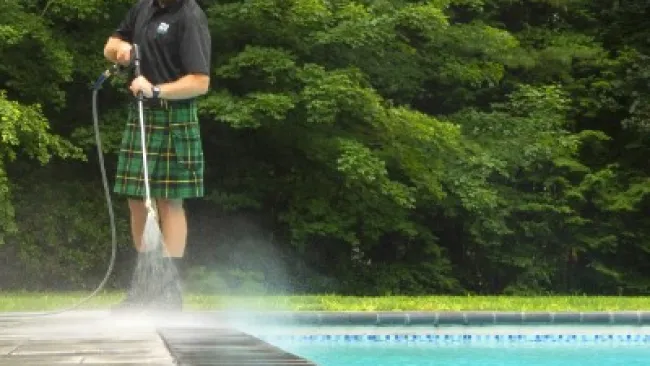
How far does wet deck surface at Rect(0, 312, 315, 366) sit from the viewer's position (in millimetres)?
2930

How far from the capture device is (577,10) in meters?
14.6

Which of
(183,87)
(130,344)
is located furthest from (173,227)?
(130,344)

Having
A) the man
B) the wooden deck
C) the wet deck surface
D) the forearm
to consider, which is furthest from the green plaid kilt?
the wooden deck

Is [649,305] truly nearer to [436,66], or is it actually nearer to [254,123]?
[254,123]

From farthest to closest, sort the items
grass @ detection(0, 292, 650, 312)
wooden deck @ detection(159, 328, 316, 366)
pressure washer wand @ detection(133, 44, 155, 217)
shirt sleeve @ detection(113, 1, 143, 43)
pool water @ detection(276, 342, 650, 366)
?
grass @ detection(0, 292, 650, 312) → pool water @ detection(276, 342, 650, 366) → shirt sleeve @ detection(113, 1, 143, 43) → pressure washer wand @ detection(133, 44, 155, 217) → wooden deck @ detection(159, 328, 316, 366)

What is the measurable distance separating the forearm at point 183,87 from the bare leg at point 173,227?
462 millimetres

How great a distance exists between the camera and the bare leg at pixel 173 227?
489 centimetres

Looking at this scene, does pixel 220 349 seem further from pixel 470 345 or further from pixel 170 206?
pixel 470 345

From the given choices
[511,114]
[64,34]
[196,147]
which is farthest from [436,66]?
[196,147]

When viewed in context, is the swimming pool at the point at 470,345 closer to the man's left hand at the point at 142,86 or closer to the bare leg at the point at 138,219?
the bare leg at the point at 138,219

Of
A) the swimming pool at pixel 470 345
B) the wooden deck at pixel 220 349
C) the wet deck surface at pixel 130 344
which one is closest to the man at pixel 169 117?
the wet deck surface at pixel 130 344

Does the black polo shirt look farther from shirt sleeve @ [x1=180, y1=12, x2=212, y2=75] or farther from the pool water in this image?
the pool water

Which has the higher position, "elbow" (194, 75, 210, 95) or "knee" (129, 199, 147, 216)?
"elbow" (194, 75, 210, 95)

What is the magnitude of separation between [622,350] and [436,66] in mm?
6548
